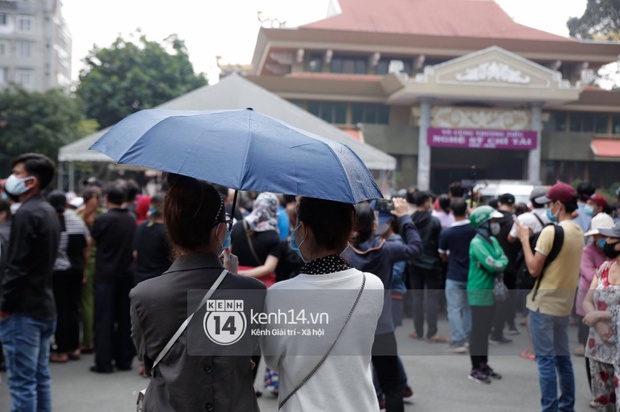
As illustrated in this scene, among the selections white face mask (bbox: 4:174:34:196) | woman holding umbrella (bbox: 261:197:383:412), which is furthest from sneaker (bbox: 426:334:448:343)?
woman holding umbrella (bbox: 261:197:383:412)

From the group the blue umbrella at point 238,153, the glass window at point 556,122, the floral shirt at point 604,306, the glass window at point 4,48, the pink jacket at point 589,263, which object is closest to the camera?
the blue umbrella at point 238,153

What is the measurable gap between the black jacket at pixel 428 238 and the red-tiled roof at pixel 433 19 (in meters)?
26.2

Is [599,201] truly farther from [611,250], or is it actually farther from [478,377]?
[611,250]

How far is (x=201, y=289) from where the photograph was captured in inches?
83.7

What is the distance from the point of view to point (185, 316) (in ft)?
6.97

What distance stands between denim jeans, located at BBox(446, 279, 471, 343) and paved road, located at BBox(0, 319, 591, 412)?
25 centimetres

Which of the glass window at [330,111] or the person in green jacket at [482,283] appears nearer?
the person in green jacket at [482,283]

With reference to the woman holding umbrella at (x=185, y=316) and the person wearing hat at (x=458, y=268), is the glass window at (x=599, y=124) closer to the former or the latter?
the person wearing hat at (x=458, y=268)

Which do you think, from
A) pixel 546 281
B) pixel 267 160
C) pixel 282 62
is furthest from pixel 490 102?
pixel 267 160

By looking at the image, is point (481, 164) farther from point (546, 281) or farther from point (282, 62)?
point (546, 281)

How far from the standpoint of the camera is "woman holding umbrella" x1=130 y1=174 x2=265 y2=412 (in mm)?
2107

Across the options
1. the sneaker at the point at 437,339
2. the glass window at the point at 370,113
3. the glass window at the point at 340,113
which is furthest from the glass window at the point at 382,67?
the sneaker at the point at 437,339

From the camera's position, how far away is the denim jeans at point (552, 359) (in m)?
4.80

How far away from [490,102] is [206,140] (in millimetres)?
29726
